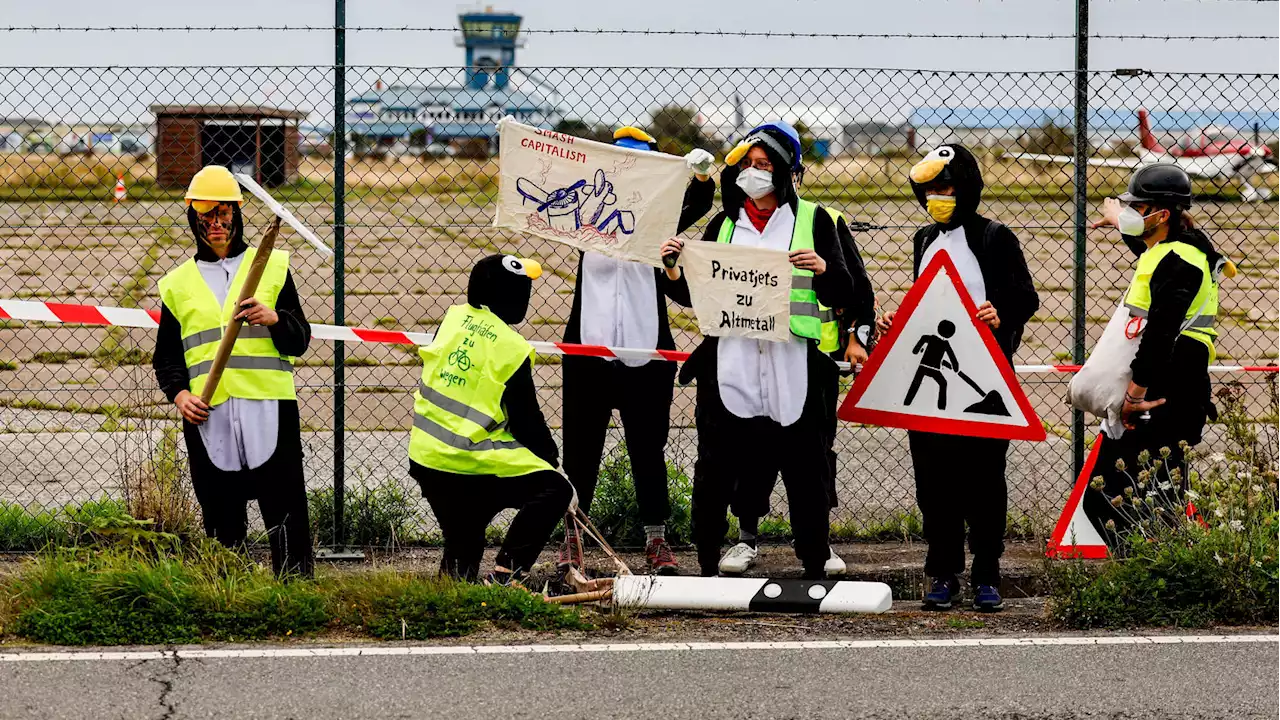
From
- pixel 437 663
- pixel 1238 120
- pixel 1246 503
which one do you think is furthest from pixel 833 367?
pixel 1238 120

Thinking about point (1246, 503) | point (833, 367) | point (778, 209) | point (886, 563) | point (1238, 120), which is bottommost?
point (886, 563)

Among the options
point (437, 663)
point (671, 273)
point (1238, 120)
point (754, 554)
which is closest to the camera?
point (437, 663)

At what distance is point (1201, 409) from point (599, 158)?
2702 millimetres

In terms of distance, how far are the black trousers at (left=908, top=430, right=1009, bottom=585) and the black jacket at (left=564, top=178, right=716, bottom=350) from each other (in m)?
1.16

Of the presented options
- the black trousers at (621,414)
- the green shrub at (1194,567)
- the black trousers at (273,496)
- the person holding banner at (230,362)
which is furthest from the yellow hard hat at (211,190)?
the green shrub at (1194,567)

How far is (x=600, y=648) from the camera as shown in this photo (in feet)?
19.3

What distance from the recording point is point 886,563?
7656mm

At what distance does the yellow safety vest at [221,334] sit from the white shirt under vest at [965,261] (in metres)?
2.62

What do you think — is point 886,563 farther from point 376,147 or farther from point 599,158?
point 376,147

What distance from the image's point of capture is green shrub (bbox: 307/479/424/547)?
767 centimetres

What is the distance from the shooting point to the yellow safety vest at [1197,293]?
6.63 m

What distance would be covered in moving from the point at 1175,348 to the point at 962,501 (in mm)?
1053

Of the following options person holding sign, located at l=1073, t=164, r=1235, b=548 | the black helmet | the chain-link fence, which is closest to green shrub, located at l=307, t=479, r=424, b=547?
the chain-link fence

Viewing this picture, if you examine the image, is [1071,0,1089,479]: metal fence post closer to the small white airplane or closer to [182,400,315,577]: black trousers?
the small white airplane
